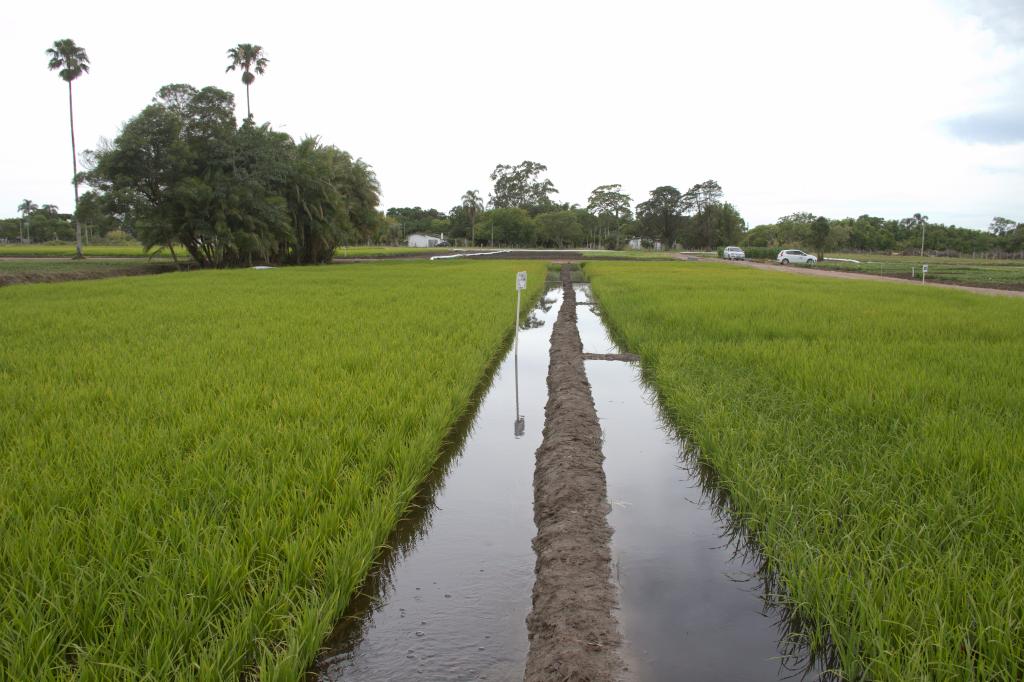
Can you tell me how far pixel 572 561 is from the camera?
2.85 meters

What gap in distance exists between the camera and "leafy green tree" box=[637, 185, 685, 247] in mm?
87938

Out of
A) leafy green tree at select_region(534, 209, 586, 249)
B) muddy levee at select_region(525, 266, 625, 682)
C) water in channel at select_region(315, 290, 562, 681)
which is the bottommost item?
water in channel at select_region(315, 290, 562, 681)

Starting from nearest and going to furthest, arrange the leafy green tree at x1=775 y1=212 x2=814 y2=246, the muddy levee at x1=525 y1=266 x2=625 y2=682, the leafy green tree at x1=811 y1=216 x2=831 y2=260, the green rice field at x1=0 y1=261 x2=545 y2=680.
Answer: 1. the green rice field at x1=0 y1=261 x2=545 y2=680
2. the muddy levee at x1=525 y1=266 x2=625 y2=682
3. the leafy green tree at x1=811 y1=216 x2=831 y2=260
4. the leafy green tree at x1=775 y1=212 x2=814 y2=246

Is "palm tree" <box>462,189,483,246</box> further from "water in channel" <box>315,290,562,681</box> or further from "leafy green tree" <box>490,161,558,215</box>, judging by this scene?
"water in channel" <box>315,290,562,681</box>

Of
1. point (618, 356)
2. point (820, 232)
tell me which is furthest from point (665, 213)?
point (618, 356)

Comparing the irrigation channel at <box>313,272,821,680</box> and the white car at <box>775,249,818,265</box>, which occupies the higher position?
the white car at <box>775,249,818,265</box>

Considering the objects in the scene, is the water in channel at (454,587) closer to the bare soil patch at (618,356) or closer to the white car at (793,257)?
the bare soil patch at (618,356)

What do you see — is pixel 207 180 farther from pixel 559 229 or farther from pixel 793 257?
pixel 559 229

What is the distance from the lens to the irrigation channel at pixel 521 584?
2.23 m

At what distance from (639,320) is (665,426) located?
5.24 m

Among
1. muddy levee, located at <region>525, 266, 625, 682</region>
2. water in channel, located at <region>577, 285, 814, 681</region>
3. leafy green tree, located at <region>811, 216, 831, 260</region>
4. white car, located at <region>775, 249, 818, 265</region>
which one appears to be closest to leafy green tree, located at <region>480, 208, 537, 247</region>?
leafy green tree, located at <region>811, 216, 831, 260</region>

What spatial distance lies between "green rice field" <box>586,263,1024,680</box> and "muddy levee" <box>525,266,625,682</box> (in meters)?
0.71

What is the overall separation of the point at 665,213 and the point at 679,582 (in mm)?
89942

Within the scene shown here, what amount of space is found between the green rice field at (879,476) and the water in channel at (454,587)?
3.65 ft
